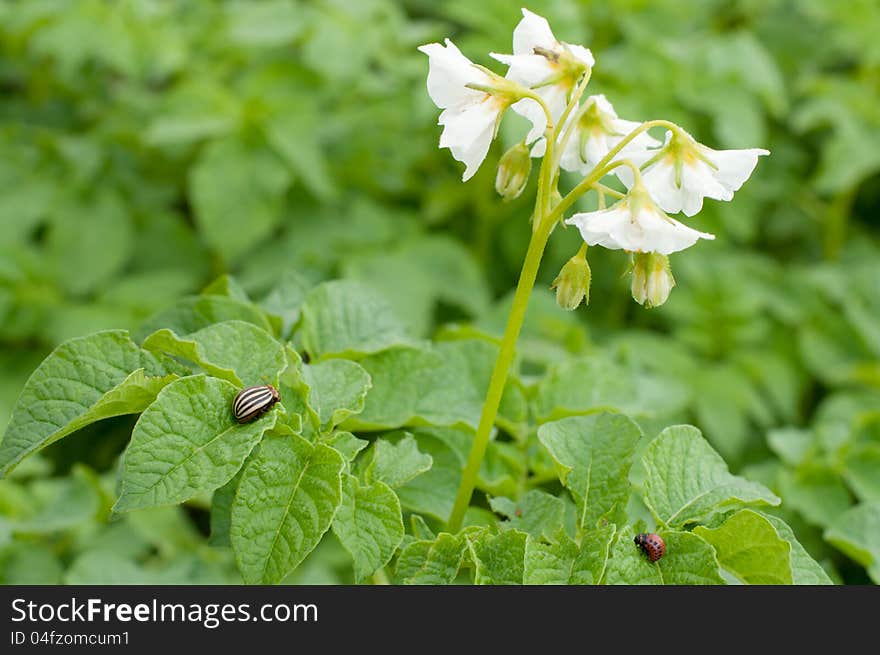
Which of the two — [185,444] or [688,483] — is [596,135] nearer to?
[688,483]

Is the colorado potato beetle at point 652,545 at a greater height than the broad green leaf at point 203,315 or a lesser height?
lesser

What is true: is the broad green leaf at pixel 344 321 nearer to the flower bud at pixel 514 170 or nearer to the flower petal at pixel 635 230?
the flower bud at pixel 514 170

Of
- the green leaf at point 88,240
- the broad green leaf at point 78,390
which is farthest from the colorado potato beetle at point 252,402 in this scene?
the green leaf at point 88,240

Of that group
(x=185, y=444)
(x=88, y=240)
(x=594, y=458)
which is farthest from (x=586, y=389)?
(x=88, y=240)

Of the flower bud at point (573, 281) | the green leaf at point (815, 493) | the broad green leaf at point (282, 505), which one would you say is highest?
the flower bud at point (573, 281)

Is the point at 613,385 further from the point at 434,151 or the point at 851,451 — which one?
the point at 434,151

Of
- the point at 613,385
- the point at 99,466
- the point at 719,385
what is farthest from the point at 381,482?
the point at 719,385

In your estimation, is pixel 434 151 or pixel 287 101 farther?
pixel 434 151
